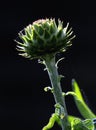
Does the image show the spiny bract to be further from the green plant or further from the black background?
the black background

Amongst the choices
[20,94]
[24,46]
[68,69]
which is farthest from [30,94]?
[24,46]

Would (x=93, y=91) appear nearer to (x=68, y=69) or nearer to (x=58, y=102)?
(x=68, y=69)

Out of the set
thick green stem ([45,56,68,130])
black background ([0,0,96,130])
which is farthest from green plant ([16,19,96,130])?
black background ([0,0,96,130])

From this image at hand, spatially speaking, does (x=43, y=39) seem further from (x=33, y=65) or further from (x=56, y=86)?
(x=33, y=65)

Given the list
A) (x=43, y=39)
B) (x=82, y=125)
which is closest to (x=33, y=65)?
(x=43, y=39)

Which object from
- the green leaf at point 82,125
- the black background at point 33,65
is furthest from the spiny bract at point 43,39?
the black background at point 33,65
